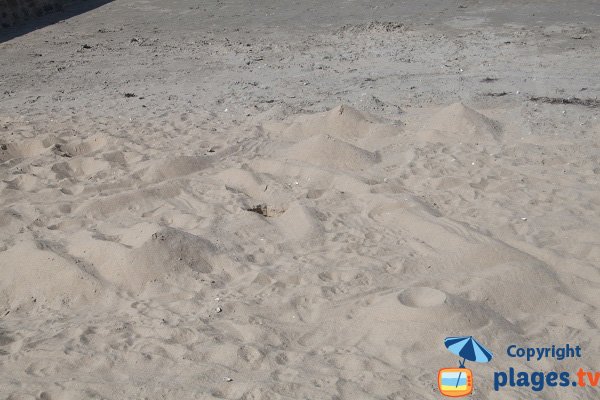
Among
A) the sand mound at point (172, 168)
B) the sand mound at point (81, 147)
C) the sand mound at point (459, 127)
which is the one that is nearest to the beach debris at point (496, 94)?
the sand mound at point (459, 127)

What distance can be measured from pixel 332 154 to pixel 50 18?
8.84 m

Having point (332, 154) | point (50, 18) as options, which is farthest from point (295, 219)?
point (50, 18)

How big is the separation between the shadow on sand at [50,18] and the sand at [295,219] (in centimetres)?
204

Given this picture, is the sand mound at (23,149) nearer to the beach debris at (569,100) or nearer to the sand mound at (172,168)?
the sand mound at (172,168)

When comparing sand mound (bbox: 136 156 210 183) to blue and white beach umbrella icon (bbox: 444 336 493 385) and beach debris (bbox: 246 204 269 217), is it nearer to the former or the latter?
beach debris (bbox: 246 204 269 217)

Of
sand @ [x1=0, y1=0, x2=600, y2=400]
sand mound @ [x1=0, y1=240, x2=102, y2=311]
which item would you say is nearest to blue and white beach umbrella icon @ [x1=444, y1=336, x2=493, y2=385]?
sand @ [x1=0, y1=0, x2=600, y2=400]

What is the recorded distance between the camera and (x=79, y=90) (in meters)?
8.55

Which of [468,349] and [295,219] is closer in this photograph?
[468,349]

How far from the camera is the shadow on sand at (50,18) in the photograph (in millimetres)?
11758

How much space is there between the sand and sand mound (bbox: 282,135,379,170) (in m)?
0.02

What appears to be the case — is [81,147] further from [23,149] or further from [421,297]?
[421,297]

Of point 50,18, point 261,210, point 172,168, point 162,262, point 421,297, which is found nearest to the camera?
point 421,297

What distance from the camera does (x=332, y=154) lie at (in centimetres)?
623

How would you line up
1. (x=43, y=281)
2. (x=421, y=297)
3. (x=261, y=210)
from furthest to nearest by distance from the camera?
(x=261, y=210), (x=43, y=281), (x=421, y=297)
